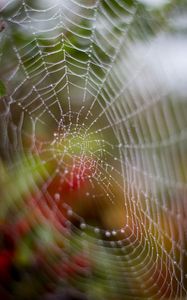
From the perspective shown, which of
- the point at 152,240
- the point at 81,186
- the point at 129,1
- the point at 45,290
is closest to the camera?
the point at 45,290

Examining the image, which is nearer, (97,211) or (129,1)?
(129,1)

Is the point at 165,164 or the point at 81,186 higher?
the point at 165,164

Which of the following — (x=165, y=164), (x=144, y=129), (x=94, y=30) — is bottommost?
(x=165, y=164)

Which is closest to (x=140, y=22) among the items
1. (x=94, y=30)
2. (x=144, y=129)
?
(x=94, y=30)

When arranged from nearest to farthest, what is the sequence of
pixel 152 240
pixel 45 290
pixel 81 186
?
pixel 45 290, pixel 152 240, pixel 81 186

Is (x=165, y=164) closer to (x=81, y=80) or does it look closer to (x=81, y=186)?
(x=81, y=186)

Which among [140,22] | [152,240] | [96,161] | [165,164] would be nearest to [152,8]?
[140,22]
